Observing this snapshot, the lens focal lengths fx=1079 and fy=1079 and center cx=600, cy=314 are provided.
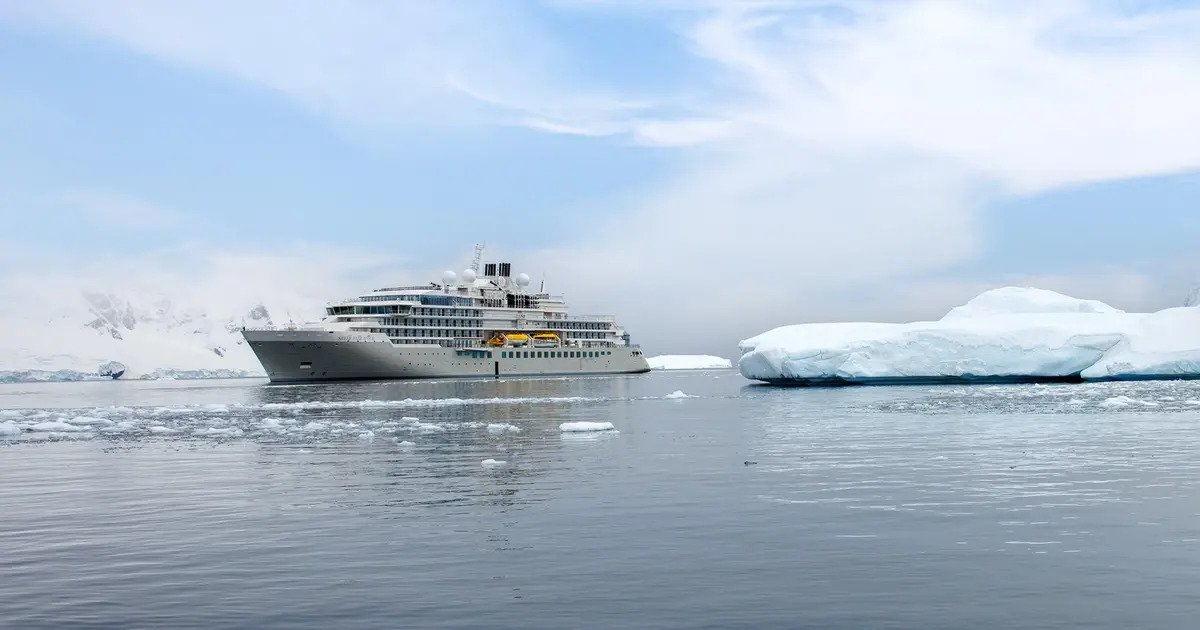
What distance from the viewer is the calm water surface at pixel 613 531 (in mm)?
7738

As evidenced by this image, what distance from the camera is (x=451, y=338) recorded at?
8044cm

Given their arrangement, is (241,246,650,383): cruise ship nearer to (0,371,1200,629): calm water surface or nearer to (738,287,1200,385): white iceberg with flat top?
(738,287,1200,385): white iceberg with flat top

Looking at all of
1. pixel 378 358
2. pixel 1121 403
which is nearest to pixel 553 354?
pixel 378 358

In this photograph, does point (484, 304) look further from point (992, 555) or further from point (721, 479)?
point (992, 555)

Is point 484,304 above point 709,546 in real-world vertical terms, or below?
above

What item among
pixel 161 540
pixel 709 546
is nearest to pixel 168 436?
pixel 161 540

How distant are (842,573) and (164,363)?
164 meters

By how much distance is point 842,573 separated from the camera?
344 inches

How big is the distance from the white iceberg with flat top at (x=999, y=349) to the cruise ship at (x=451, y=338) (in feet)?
99.3

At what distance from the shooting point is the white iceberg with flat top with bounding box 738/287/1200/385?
45.2 metres

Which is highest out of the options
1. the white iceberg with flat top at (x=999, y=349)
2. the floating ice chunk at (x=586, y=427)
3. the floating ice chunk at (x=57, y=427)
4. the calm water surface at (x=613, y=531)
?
the white iceberg with flat top at (x=999, y=349)

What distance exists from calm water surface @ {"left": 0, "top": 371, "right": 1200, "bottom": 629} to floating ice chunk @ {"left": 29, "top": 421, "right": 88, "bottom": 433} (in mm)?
4143

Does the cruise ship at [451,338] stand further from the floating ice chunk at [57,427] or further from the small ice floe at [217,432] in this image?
the small ice floe at [217,432]

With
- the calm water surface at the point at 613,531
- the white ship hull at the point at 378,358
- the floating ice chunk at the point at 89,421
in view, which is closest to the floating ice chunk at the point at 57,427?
the floating ice chunk at the point at 89,421
